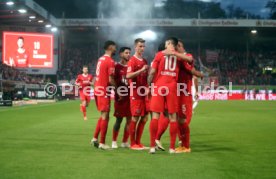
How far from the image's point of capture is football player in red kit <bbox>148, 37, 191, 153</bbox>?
9656 millimetres

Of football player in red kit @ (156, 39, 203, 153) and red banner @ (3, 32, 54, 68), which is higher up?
red banner @ (3, 32, 54, 68)

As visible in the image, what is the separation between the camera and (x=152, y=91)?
9930mm

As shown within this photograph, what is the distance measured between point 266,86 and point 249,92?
2.00 metres

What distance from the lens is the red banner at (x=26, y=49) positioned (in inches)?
1556

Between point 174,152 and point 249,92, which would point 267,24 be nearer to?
point 249,92

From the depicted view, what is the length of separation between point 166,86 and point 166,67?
0.38 metres

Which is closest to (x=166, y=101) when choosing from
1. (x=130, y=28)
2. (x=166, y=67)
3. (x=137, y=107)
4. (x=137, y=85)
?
(x=166, y=67)

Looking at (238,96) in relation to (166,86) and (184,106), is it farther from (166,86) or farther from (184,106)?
(166,86)

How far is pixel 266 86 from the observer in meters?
51.9

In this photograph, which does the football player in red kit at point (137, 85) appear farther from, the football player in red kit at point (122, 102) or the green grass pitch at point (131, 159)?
the green grass pitch at point (131, 159)

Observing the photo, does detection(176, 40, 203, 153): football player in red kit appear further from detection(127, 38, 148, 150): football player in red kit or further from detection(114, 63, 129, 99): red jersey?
detection(114, 63, 129, 99): red jersey

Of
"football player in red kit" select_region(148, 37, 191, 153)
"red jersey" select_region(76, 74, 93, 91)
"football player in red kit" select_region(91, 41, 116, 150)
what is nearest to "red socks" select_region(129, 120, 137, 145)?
"football player in red kit" select_region(91, 41, 116, 150)

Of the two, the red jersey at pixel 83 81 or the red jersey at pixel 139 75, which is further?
the red jersey at pixel 83 81

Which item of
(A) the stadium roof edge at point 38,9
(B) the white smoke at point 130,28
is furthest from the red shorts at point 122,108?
(B) the white smoke at point 130,28
